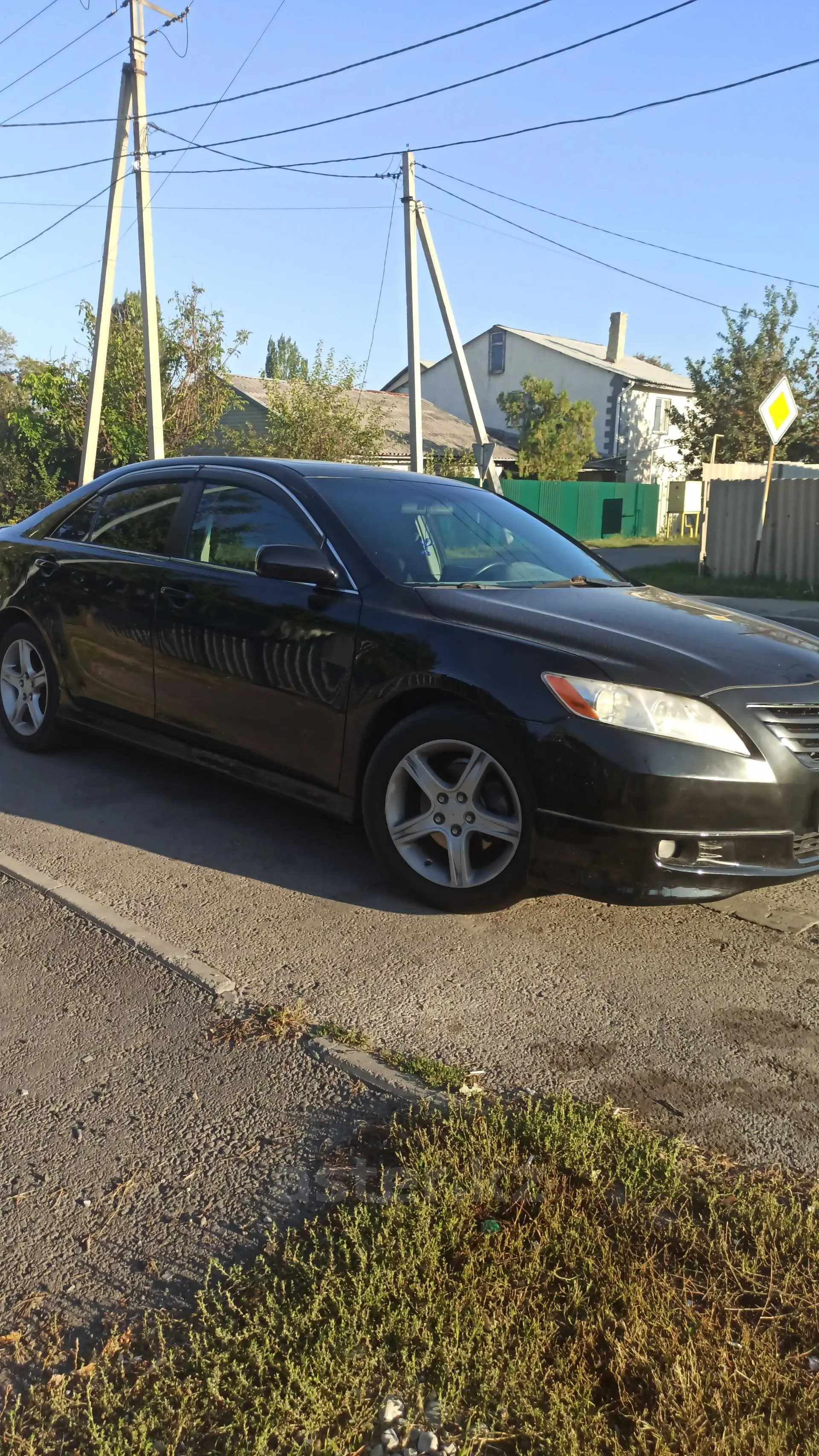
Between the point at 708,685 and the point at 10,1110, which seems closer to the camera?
the point at 10,1110

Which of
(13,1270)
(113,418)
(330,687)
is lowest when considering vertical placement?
(13,1270)

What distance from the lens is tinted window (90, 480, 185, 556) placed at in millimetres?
5480

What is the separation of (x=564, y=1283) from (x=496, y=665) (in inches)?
85.7

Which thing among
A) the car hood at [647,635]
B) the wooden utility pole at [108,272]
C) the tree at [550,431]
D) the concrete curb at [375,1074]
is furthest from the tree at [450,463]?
the concrete curb at [375,1074]

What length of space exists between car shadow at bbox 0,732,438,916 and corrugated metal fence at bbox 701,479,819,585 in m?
14.7

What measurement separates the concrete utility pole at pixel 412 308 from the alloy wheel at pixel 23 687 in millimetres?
17536

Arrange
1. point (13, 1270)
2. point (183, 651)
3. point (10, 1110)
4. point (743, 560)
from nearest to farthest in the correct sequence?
1. point (13, 1270)
2. point (10, 1110)
3. point (183, 651)
4. point (743, 560)

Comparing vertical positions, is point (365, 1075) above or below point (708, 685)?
below

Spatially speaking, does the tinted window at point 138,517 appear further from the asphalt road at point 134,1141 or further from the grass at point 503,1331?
the grass at point 503,1331

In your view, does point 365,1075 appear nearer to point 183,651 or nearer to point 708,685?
point 708,685

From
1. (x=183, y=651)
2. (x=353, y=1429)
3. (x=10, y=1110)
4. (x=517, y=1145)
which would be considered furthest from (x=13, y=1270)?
(x=183, y=651)

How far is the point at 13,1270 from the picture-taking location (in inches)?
92.1

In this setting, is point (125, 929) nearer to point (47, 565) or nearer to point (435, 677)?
point (435, 677)

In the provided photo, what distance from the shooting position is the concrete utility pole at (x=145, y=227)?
20.3m
